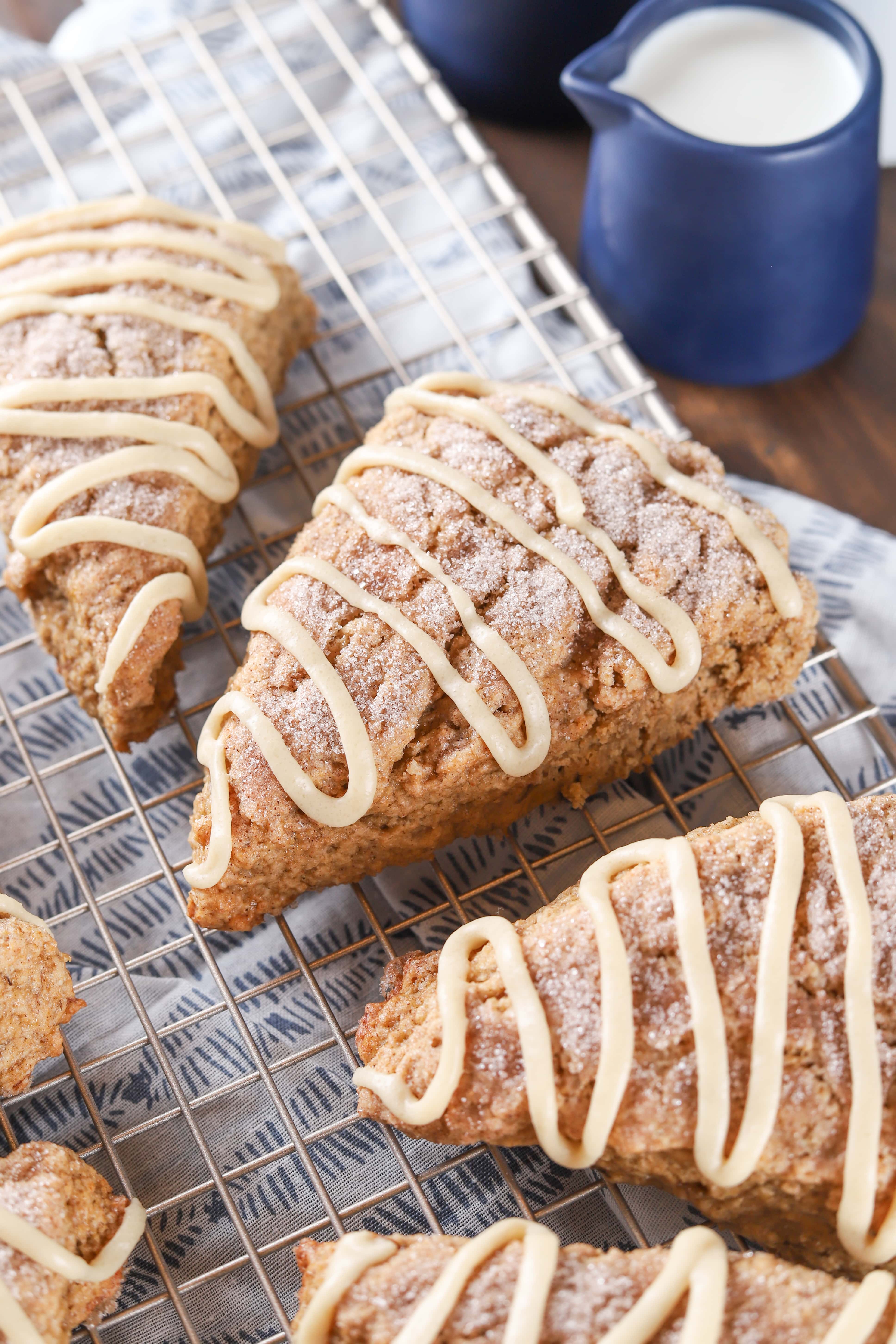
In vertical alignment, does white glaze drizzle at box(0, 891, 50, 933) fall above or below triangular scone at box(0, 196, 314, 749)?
below

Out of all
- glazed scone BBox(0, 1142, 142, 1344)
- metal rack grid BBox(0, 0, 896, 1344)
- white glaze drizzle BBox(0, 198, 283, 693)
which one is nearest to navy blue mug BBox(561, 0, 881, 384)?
metal rack grid BBox(0, 0, 896, 1344)

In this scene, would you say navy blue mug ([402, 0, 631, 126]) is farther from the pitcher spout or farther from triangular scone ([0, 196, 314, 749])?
triangular scone ([0, 196, 314, 749])

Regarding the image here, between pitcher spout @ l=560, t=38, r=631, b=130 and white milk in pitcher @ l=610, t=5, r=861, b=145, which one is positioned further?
white milk in pitcher @ l=610, t=5, r=861, b=145

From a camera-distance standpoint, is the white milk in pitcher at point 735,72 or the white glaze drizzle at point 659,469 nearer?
the white glaze drizzle at point 659,469

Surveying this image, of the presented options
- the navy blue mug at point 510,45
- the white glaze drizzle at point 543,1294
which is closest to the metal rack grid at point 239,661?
the navy blue mug at point 510,45

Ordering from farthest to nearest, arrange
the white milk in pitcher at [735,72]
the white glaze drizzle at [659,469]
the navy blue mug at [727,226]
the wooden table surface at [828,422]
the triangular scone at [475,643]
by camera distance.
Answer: the wooden table surface at [828,422], the white milk in pitcher at [735,72], the navy blue mug at [727,226], the white glaze drizzle at [659,469], the triangular scone at [475,643]

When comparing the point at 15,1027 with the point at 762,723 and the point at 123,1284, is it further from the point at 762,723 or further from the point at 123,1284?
the point at 762,723

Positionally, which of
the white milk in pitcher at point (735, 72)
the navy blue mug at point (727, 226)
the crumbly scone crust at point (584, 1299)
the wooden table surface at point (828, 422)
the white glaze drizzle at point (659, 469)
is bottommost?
the crumbly scone crust at point (584, 1299)

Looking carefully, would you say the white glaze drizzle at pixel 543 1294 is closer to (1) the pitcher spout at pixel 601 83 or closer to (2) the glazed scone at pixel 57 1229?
(2) the glazed scone at pixel 57 1229
